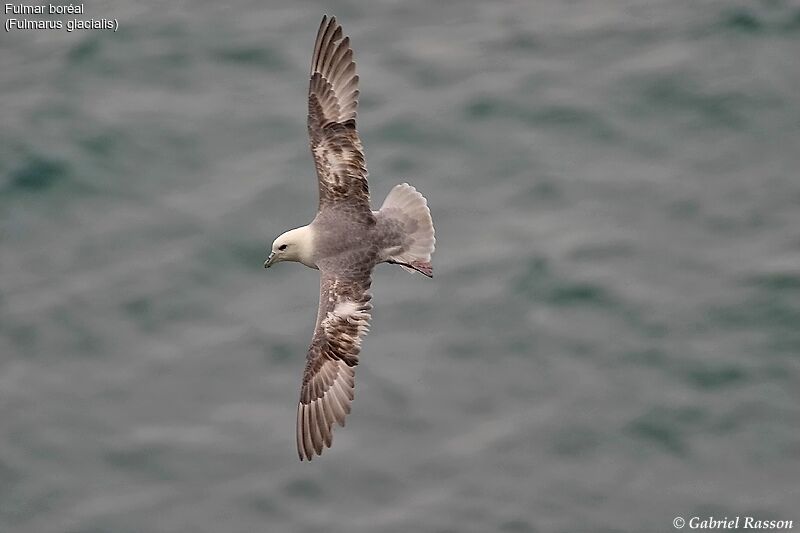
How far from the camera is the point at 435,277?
1833cm

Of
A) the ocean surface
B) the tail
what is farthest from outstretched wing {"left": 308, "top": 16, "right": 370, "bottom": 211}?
the ocean surface

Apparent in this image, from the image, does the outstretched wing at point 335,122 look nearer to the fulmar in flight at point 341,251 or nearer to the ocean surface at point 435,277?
the fulmar in flight at point 341,251

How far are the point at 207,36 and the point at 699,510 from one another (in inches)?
337

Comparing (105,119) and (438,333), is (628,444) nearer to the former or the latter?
(438,333)

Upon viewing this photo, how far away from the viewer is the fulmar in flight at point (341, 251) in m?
12.1

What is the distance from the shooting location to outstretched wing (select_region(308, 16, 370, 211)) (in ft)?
41.3

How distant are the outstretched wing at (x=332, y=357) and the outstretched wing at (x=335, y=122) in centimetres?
82

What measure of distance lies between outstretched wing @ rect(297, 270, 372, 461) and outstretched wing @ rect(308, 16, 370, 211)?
0.82 metres

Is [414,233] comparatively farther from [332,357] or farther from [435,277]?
[435,277]

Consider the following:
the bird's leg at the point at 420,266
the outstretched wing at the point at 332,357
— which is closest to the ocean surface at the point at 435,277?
the outstretched wing at the point at 332,357

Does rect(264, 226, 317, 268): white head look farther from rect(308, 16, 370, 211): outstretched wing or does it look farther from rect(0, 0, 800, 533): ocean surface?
rect(0, 0, 800, 533): ocean surface

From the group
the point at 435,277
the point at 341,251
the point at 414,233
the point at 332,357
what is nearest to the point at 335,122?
the point at 414,233

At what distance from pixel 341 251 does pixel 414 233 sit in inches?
27.7

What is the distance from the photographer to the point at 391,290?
18359 millimetres
